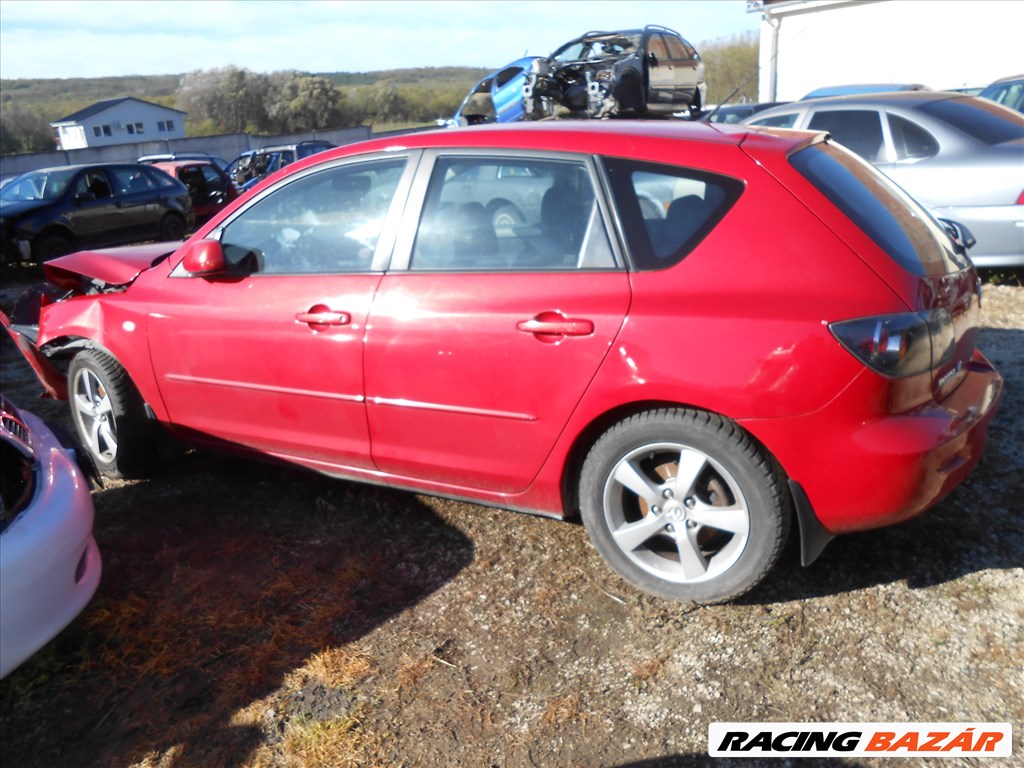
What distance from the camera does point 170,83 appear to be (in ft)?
398

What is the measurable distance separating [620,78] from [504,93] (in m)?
Answer: 2.15

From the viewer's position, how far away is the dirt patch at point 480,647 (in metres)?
2.63

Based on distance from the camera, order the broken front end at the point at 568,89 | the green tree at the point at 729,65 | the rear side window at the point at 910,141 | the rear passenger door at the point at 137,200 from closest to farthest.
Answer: the broken front end at the point at 568,89 → the rear side window at the point at 910,141 → the rear passenger door at the point at 137,200 → the green tree at the point at 729,65

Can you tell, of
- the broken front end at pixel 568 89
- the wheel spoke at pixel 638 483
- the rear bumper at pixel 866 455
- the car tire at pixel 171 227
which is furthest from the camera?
the car tire at pixel 171 227

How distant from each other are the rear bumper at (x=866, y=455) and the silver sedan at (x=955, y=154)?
180 inches

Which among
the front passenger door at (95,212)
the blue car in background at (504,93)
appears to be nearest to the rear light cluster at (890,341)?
the blue car in background at (504,93)

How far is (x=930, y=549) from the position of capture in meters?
3.42

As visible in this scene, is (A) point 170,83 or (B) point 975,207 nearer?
(B) point 975,207

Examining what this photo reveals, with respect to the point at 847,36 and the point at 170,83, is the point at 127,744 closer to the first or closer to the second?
the point at 847,36

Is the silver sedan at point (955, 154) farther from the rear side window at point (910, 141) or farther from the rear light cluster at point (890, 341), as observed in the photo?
the rear light cluster at point (890, 341)

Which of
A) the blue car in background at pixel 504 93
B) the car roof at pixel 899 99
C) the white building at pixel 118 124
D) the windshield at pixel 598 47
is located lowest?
the white building at pixel 118 124

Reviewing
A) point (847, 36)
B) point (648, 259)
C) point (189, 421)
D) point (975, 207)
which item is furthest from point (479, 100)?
point (847, 36)

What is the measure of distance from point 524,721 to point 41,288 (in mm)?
3925

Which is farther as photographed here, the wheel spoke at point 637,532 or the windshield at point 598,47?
the windshield at point 598,47
